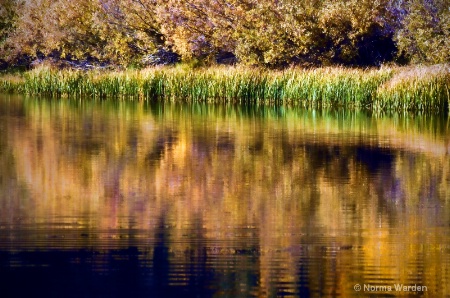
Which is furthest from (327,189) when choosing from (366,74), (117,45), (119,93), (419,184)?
(117,45)

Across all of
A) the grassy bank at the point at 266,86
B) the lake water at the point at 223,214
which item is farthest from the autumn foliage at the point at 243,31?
the lake water at the point at 223,214

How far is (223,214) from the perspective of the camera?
29.5 feet

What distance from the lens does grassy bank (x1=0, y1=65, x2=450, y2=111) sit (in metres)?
26.1

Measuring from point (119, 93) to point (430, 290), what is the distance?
91.9 feet

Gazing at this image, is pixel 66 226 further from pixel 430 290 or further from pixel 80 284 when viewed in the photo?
pixel 430 290

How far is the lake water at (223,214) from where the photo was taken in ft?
21.7

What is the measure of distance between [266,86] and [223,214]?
2193 centimetres

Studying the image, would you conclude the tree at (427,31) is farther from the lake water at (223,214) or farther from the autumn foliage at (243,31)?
the lake water at (223,214)

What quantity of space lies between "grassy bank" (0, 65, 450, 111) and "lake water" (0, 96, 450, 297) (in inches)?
330

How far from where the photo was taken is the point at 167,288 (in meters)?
6.34

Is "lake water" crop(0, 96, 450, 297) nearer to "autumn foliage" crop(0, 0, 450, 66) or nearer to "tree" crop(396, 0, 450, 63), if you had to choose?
"tree" crop(396, 0, 450, 63)

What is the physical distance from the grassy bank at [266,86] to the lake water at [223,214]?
330 inches
